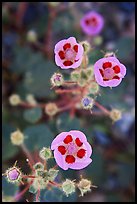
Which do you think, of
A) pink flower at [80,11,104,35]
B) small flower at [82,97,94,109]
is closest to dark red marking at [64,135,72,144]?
small flower at [82,97,94,109]

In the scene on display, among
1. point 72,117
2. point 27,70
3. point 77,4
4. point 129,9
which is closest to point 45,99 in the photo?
point 27,70

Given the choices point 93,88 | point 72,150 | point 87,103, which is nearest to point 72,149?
point 72,150

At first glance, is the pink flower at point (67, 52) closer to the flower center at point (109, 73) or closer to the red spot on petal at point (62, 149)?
the flower center at point (109, 73)

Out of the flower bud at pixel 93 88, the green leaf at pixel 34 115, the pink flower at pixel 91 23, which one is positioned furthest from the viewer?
the pink flower at pixel 91 23

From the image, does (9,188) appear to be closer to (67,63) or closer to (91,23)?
(67,63)

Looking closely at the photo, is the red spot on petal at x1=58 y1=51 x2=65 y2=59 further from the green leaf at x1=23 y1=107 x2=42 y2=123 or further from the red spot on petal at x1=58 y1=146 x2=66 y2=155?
the green leaf at x1=23 y1=107 x2=42 y2=123

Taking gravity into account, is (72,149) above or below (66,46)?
below

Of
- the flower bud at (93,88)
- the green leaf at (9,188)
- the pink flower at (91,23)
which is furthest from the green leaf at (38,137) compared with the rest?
the pink flower at (91,23)
